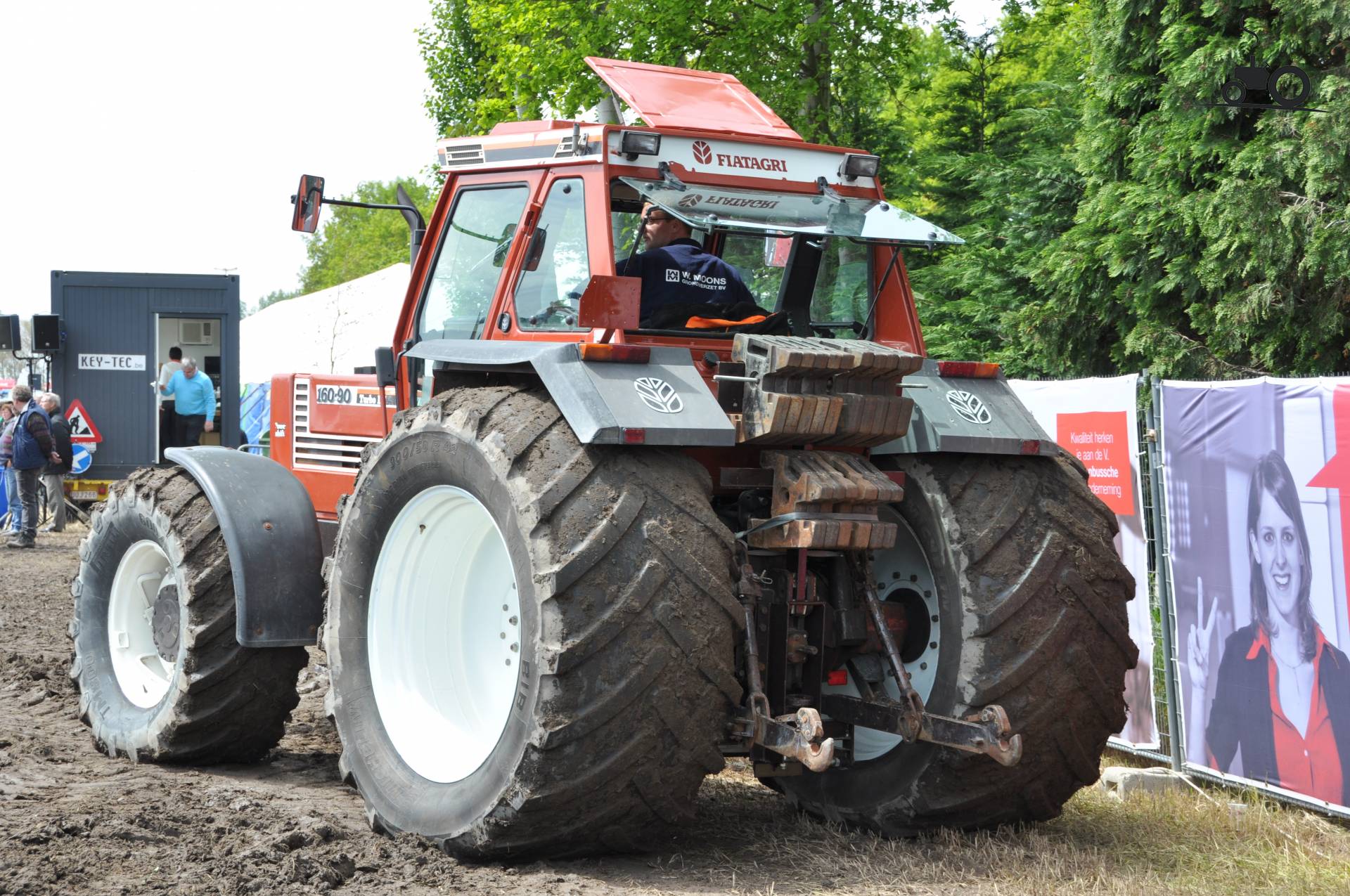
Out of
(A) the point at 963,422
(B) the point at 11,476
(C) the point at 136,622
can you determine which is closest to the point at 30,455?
(B) the point at 11,476

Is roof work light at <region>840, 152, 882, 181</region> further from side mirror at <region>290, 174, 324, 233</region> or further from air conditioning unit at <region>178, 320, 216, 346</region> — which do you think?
air conditioning unit at <region>178, 320, 216, 346</region>

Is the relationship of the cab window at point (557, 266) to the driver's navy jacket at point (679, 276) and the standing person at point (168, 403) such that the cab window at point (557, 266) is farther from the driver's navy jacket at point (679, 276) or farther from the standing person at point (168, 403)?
the standing person at point (168, 403)

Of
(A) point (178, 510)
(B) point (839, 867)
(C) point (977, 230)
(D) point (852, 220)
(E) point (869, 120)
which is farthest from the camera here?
(E) point (869, 120)

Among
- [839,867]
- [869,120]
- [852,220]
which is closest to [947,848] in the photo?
[839,867]

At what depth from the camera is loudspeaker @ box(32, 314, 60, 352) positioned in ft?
60.6

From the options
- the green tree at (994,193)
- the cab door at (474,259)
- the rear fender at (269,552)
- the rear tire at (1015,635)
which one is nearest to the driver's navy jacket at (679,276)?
the cab door at (474,259)

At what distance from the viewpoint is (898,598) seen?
17.3 feet

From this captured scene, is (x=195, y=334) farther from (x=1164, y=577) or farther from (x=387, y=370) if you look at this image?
(x=1164, y=577)

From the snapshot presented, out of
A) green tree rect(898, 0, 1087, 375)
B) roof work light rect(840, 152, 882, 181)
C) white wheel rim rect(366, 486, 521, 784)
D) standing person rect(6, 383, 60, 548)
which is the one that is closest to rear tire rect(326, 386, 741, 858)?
white wheel rim rect(366, 486, 521, 784)

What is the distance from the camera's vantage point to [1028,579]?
4.86 meters

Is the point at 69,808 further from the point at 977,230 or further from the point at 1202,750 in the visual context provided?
the point at 977,230

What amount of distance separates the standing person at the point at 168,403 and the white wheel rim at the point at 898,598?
14.4 m

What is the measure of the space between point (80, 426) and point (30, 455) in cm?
156

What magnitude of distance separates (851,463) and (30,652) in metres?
6.57
